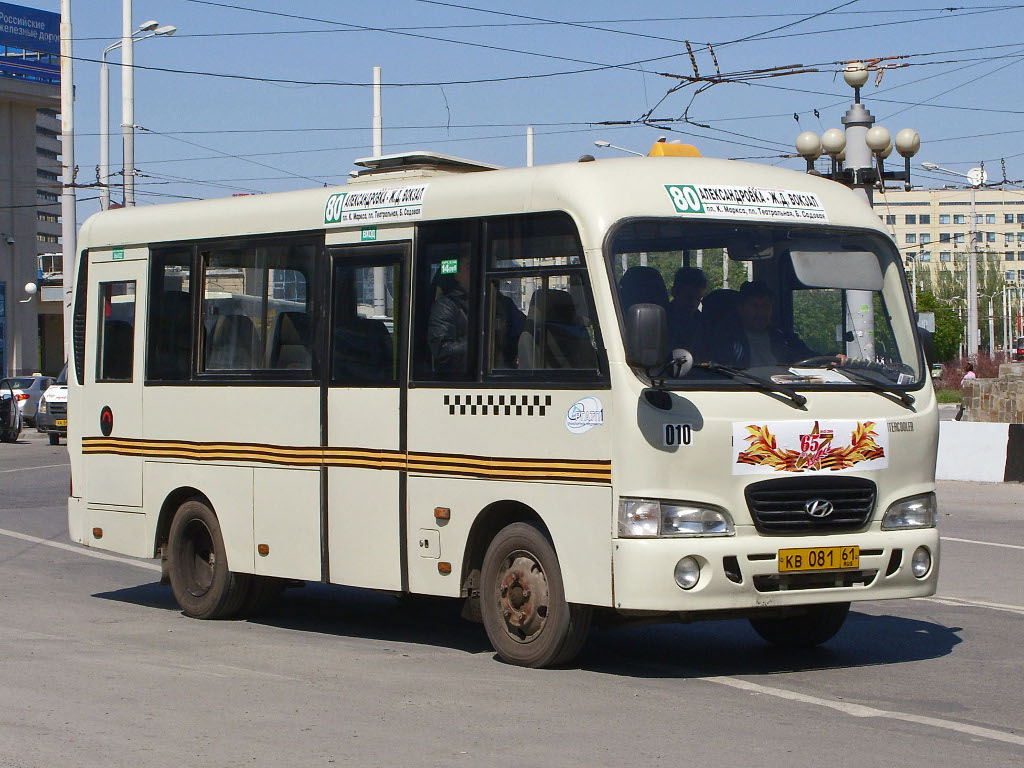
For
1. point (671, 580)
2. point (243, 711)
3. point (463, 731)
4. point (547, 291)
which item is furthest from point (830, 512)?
point (243, 711)

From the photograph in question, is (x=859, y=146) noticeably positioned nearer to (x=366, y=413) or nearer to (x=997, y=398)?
(x=997, y=398)

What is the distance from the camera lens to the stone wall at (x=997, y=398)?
112 ft

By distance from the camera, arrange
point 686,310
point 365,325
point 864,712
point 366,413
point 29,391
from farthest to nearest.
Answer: point 29,391 → point 365,325 → point 366,413 → point 686,310 → point 864,712

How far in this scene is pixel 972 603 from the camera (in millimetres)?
11828

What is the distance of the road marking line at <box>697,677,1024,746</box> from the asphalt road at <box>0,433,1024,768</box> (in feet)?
0.06

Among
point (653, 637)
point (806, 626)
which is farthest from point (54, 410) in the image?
point (806, 626)

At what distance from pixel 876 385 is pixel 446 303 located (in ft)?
8.36

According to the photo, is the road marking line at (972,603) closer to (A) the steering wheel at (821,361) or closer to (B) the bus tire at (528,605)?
(A) the steering wheel at (821,361)

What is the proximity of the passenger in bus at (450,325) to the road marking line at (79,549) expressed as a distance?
6.18m

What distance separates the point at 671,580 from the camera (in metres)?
8.20

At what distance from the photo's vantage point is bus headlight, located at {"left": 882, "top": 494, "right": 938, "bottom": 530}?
8852 millimetres

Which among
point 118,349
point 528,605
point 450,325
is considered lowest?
point 528,605

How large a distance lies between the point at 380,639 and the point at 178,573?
82.2 inches

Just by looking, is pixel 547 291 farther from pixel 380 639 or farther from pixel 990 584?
pixel 990 584
